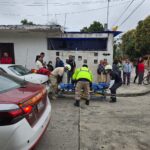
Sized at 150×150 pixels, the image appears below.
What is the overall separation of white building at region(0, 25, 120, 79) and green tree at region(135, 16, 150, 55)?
82.6 feet

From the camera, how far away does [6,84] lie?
4.08m

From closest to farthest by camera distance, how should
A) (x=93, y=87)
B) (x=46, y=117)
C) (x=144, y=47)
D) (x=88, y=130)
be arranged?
1. (x=46, y=117)
2. (x=88, y=130)
3. (x=93, y=87)
4. (x=144, y=47)

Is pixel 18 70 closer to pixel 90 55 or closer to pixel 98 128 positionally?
pixel 98 128

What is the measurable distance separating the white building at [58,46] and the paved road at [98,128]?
5.50m

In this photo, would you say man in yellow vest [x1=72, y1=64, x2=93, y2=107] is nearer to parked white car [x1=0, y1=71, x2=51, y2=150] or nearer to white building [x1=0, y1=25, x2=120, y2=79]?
parked white car [x1=0, y1=71, x2=51, y2=150]

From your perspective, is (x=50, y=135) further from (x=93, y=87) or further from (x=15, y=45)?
(x=15, y=45)

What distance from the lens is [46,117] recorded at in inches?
167

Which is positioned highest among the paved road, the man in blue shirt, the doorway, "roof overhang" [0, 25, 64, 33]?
"roof overhang" [0, 25, 64, 33]

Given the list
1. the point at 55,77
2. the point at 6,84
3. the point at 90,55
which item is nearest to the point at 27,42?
the point at 90,55

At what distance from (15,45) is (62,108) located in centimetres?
729

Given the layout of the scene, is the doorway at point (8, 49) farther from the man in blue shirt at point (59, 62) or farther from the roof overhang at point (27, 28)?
the man in blue shirt at point (59, 62)

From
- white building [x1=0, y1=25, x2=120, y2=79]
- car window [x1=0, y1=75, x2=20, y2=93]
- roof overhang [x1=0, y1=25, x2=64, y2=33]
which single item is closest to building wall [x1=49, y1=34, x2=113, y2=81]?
white building [x1=0, y1=25, x2=120, y2=79]

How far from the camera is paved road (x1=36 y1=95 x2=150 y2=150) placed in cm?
472

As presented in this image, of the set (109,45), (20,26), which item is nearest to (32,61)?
(20,26)
